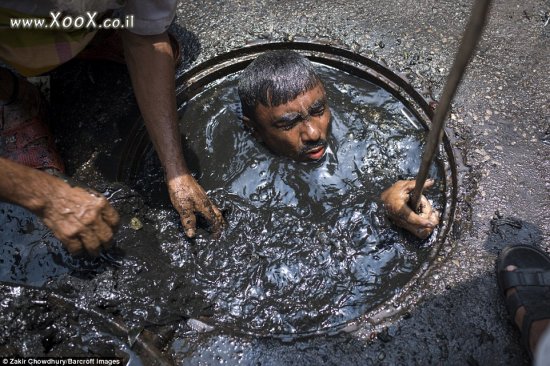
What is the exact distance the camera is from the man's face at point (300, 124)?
330cm

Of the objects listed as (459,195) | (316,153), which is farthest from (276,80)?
(459,195)

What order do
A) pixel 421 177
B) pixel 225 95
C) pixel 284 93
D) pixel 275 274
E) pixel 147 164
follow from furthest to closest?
pixel 225 95 < pixel 147 164 < pixel 284 93 < pixel 275 274 < pixel 421 177

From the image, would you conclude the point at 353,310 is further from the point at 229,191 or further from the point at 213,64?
the point at 213,64

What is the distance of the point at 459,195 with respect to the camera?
3070 mm

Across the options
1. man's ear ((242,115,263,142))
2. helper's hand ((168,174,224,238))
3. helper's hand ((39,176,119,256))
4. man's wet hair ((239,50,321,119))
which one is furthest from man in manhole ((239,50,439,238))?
helper's hand ((39,176,119,256))

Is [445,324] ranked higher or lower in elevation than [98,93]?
lower

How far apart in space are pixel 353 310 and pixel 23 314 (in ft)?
6.31

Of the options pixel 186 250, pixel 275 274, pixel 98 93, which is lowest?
pixel 275 274

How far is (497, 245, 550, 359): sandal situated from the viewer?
2535 millimetres

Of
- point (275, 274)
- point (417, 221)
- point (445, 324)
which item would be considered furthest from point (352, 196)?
point (445, 324)

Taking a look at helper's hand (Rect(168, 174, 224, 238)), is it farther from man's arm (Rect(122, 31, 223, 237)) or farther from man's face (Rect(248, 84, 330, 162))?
man's face (Rect(248, 84, 330, 162))

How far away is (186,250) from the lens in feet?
10.1

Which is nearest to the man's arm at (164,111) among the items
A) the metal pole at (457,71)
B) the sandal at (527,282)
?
the metal pole at (457,71)

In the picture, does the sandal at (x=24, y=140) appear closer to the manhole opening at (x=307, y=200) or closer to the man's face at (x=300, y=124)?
the manhole opening at (x=307, y=200)
